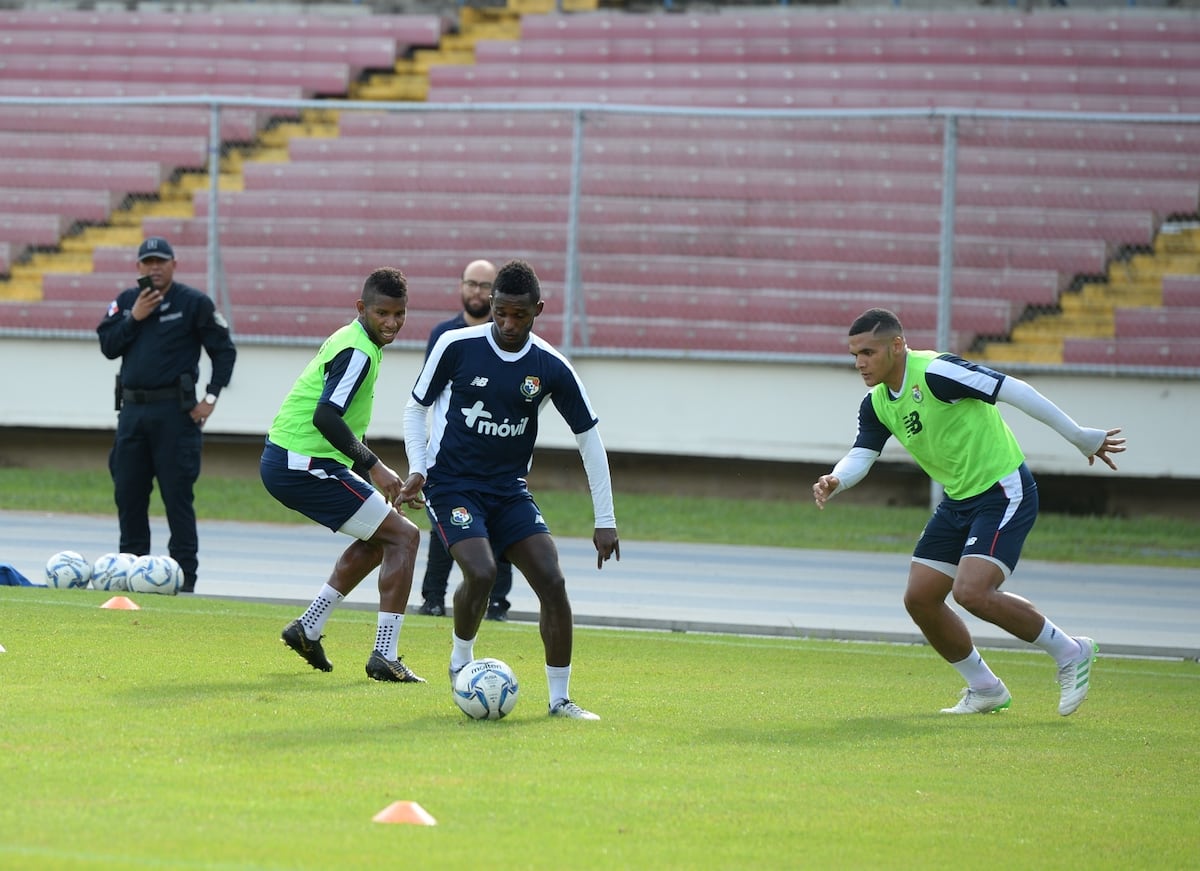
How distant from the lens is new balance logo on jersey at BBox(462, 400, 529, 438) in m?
8.14

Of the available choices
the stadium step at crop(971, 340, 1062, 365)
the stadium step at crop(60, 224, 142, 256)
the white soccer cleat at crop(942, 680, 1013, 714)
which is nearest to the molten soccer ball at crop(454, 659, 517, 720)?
the white soccer cleat at crop(942, 680, 1013, 714)

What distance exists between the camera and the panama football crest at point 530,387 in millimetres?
8102

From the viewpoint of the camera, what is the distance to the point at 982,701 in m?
8.93

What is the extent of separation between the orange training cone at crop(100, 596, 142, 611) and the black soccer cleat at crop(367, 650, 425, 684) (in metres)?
2.98

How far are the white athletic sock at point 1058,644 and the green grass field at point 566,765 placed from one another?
333 millimetres

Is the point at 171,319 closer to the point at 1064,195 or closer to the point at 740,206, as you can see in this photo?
the point at 740,206

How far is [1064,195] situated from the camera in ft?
62.8

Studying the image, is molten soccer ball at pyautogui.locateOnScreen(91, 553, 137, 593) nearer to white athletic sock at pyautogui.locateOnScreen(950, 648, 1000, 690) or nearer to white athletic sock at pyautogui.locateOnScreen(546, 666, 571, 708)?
white athletic sock at pyautogui.locateOnScreen(546, 666, 571, 708)

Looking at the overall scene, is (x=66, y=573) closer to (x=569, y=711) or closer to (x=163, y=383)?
(x=163, y=383)

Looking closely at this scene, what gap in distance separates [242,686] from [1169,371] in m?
12.2

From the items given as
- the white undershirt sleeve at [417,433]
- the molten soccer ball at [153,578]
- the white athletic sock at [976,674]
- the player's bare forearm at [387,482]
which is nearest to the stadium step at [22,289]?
the molten soccer ball at [153,578]

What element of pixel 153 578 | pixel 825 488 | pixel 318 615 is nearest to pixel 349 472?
pixel 318 615

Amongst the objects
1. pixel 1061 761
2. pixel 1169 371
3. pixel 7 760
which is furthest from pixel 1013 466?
pixel 1169 371

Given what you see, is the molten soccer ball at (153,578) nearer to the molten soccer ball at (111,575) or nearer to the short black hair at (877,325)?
the molten soccer ball at (111,575)
